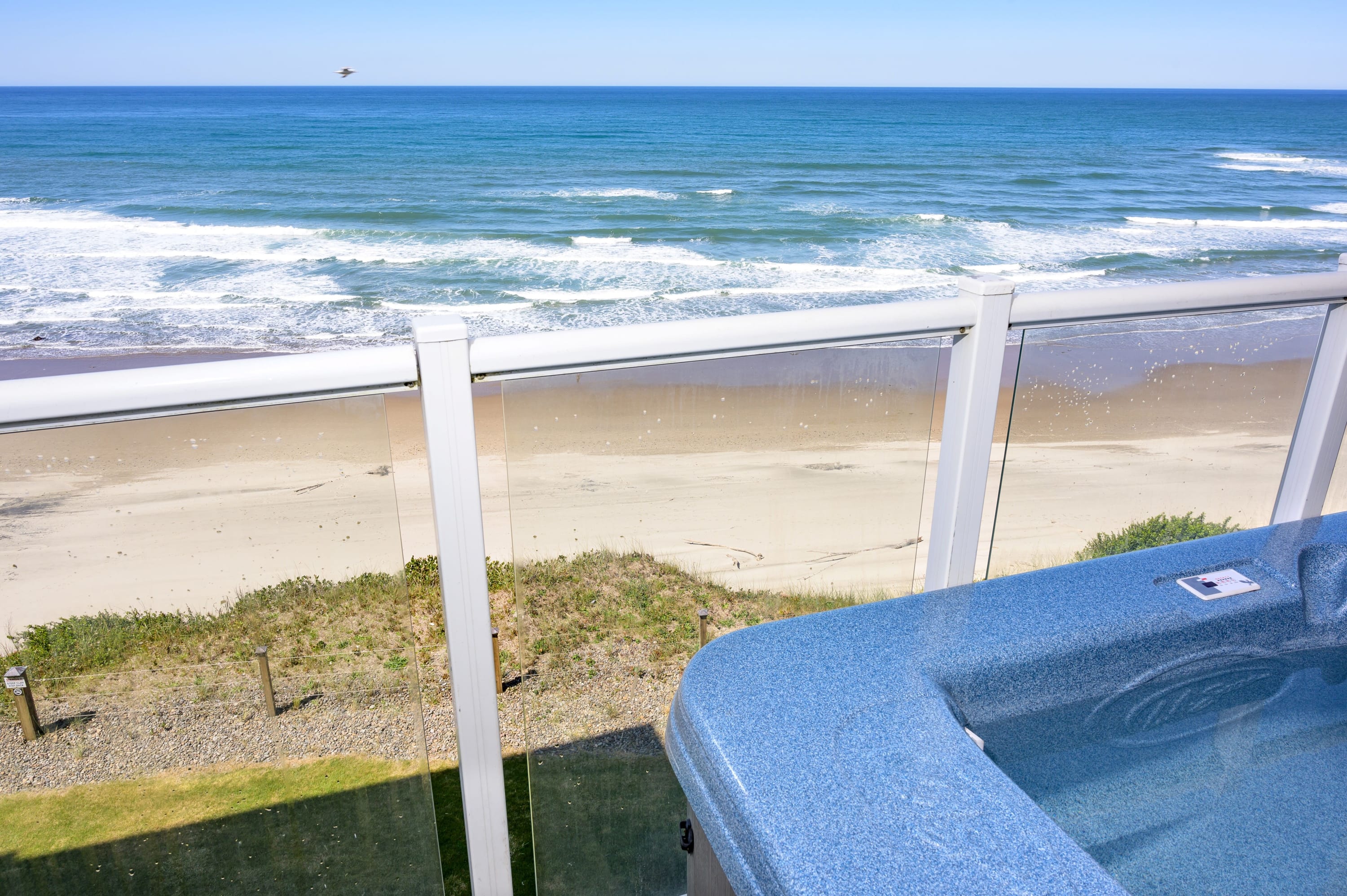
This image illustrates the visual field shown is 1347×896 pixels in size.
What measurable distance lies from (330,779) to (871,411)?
33.6 inches

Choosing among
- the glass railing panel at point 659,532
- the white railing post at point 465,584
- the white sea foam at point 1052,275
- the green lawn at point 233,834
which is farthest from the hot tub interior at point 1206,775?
the white sea foam at point 1052,275

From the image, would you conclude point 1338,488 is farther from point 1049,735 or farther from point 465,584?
point 465,584

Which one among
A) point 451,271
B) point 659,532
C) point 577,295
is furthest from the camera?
point 451,271

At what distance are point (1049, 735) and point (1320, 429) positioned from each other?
2.67 feet

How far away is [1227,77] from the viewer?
159 ft

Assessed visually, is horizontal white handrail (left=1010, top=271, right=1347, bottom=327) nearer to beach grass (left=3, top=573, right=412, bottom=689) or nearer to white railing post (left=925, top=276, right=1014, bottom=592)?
white railing post (left=925, top=276, right=1014, bottom=592)

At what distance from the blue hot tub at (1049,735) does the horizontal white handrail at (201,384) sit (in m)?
0.54

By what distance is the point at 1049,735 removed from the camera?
1.36m

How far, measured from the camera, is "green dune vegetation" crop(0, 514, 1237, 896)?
937 mm

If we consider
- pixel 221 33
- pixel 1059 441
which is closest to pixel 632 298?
pixel 1059 441

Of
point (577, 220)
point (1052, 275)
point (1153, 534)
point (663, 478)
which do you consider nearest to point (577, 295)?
point (577, 220)

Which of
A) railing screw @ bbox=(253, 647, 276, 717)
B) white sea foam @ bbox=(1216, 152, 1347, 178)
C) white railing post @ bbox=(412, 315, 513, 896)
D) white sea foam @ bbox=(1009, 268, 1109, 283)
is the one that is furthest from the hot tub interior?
white sea foam @ bbox=(1216, 152, 1347, 178)

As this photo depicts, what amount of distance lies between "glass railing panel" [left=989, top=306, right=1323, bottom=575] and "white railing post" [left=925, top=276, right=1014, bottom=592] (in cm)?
10

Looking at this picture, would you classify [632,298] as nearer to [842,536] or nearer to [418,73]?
[842,536]
